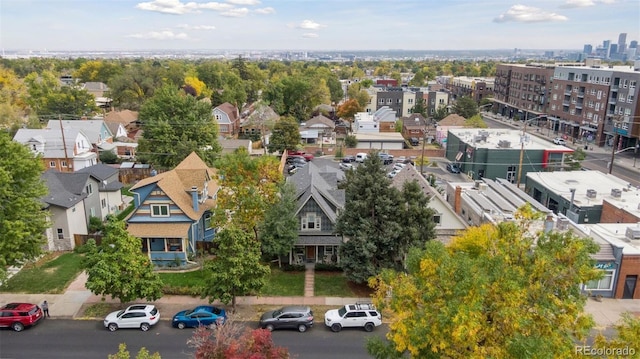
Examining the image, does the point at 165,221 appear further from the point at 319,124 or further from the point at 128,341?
the point at 319,124

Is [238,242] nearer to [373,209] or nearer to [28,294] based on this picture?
[373,209]

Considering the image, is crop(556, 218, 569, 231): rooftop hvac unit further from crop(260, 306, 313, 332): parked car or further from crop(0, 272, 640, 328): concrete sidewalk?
crop(260, 306, 313, 332): parked car

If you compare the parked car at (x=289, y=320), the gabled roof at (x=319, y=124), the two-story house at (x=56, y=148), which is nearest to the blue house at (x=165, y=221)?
the parked car at (x=289, y=320)

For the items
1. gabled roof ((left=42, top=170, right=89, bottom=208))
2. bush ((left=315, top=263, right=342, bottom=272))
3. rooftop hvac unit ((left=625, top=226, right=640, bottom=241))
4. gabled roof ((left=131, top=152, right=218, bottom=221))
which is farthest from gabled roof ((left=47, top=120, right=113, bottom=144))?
rooftop hvac unit ((left=625, top=226, right=640, bottom=241))

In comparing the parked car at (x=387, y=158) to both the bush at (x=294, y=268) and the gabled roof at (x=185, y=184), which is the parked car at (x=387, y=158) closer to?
the gabled roof at (x=185, y=184)

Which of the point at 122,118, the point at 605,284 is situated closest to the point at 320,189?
the point at 605,284
